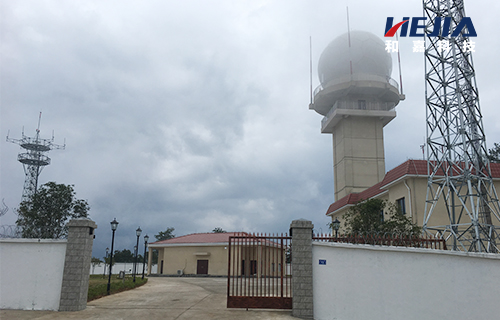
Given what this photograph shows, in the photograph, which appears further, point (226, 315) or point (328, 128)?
point (328, 128)

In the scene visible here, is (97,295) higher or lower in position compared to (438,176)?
lower

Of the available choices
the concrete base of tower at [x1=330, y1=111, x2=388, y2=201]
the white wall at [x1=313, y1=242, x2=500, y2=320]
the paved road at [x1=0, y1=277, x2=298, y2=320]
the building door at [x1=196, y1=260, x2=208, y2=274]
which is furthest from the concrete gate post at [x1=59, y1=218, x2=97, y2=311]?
the concrete base of tower at [x1=330, y1=111, x2=388, y2=201]

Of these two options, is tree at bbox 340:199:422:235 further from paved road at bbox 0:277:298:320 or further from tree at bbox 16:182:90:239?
tree at bbox 16:182:90:239

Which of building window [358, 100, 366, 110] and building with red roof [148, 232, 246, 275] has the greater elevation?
building window [358, 100, 366, 110]

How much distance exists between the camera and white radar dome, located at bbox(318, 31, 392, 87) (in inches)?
1620

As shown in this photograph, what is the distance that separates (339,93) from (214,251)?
2186 cm

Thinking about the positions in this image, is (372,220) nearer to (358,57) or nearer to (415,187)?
(415,187)

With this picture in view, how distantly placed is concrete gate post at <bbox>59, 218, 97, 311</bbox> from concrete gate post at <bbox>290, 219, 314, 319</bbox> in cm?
676

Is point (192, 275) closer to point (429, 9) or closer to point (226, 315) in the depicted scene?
point (226, 315)

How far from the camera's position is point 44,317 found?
36.1 ft

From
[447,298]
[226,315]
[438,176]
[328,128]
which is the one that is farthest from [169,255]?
[447,298]

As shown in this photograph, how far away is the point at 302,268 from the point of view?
460 inches

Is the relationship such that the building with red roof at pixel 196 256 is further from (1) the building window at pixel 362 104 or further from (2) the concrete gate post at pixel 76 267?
(2) the concrete gate post at pixel 76 267

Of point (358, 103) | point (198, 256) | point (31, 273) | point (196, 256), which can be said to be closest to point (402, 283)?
point (31, 273)
